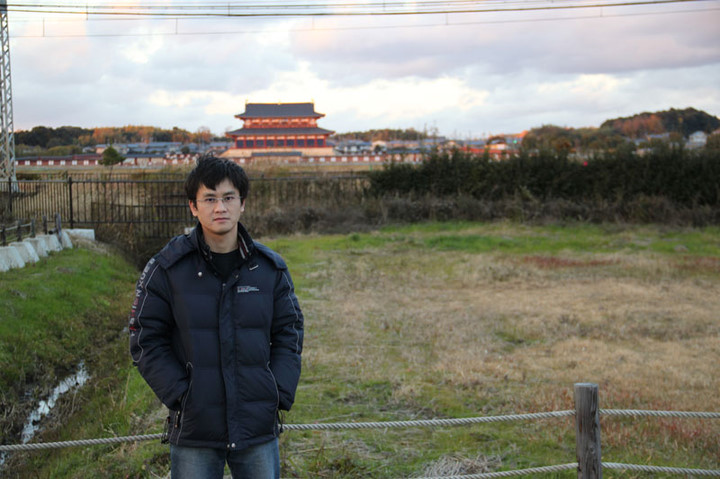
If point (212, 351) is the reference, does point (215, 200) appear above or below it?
above

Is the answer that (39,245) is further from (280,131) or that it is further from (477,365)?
(280,131)

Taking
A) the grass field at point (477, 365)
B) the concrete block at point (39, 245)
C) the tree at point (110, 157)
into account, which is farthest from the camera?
the tree at point (110, 157)

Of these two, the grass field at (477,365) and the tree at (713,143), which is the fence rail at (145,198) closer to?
the grass field at (477,365)

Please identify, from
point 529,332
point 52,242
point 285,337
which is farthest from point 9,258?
point 285,337

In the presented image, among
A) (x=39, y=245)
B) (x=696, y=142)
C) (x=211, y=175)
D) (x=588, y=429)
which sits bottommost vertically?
(x=39, y=245)

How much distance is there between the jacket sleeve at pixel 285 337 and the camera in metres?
2.75

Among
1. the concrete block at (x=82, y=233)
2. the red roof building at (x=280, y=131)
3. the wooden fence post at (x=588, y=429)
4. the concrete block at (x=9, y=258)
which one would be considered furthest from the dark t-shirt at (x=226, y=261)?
the red roof building at (x=280, y=131)

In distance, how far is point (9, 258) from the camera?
1227 centimetres

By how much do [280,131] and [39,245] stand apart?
45.0 metres

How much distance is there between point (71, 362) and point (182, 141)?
211 ft

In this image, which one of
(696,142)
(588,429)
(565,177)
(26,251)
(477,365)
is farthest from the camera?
(696,142)

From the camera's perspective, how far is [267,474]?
8.71ft

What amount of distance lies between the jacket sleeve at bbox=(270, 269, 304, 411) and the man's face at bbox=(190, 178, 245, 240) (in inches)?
10.9

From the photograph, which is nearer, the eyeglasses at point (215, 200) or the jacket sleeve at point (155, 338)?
the jacket sleeve at point (155, 338)
